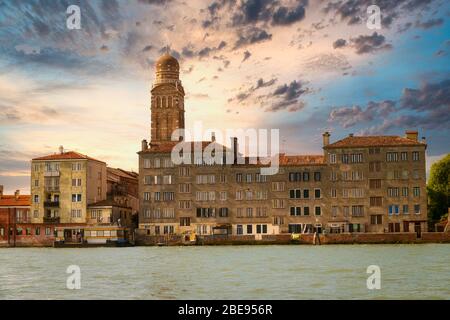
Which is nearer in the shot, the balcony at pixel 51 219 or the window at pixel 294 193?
the window at pixel 294 193

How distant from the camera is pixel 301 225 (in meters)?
77.1

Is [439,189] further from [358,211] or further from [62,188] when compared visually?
[62,188]

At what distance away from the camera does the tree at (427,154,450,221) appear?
83188 mm

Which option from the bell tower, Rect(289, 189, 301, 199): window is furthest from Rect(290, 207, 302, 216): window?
the bell tower

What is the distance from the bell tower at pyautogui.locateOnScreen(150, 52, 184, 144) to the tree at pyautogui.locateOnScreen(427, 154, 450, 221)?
3758 cm

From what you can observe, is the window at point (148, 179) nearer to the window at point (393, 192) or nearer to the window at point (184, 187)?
the window at point (184, 187)

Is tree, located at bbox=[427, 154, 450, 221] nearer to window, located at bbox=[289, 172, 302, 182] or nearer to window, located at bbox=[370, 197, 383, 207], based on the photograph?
window, located at bbox=[370, 197, 383, 207]

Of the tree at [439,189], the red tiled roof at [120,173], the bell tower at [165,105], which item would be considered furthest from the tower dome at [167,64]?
the tree at [439,189]

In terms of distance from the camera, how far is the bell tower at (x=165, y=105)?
104562 millimetres

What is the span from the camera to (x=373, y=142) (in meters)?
75.9

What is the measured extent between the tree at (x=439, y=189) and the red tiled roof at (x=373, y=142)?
37.5 ft

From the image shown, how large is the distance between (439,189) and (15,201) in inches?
1971
